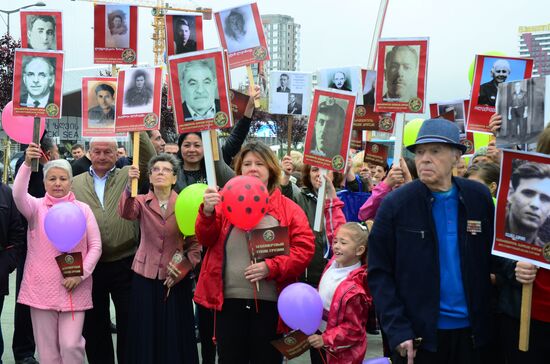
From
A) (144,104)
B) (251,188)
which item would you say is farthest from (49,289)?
(251,188)

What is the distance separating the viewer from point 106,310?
5.78 metres

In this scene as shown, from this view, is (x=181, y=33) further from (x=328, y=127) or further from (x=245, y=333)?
(x=245, y=333)

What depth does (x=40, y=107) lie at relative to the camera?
18.3ft

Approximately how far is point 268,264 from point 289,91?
120 inches

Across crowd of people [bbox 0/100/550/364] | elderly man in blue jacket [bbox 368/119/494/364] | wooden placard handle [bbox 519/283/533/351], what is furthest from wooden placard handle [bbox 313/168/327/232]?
wooden placard handle [bbox 519/283/533/351]

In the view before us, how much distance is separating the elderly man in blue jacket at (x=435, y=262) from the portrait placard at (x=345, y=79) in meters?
3.08

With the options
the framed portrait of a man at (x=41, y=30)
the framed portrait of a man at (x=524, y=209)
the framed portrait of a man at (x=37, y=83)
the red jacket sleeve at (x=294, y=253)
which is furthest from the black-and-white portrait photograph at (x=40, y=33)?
the framed portrait of a man at (x=524, y=209)

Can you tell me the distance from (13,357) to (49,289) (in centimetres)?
171

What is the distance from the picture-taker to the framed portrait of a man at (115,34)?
6316 mm

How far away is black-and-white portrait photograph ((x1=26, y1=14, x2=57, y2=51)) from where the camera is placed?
19.2 feet

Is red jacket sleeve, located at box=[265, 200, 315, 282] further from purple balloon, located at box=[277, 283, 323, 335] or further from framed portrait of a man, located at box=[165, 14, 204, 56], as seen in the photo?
framed portrait of a man, located at box=[165, 14, 204, 56]

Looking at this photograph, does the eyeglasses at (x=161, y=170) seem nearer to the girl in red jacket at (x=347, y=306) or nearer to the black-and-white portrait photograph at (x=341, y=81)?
the girl in red jacket at (x=347, y=306)

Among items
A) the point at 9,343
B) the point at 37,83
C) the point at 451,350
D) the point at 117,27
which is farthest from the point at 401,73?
the point at 9,343

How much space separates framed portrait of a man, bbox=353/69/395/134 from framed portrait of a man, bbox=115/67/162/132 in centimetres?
210
